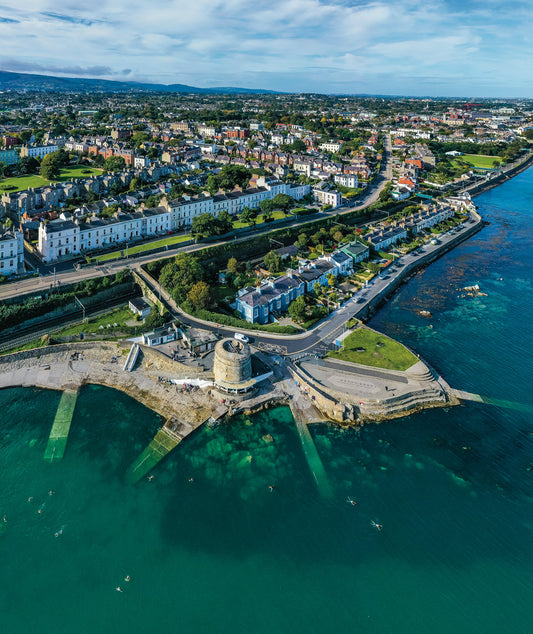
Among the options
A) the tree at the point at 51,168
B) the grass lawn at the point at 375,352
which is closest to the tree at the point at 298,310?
the grass lawn at the point at 375,352

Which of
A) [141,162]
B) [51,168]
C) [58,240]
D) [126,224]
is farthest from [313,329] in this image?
[141,162]

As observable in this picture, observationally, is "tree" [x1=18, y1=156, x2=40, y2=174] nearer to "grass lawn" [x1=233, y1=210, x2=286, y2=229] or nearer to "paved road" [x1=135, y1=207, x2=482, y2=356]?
"grass lawn" [x1=233, y1=210, x2=286, y2=229]

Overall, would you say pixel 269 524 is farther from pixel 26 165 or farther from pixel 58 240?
pixel 26 165

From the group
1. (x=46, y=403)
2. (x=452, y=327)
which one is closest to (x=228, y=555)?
(x=46, y=403)

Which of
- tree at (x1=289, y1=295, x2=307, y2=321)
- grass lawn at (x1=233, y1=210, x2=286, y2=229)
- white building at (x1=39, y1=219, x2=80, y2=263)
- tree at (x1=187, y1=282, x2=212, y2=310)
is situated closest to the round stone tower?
tree at (x1=187, y1=282, x2=212, y2=310)

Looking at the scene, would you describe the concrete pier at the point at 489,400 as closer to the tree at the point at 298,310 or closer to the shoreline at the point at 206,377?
the shoreline at the point at 206,377

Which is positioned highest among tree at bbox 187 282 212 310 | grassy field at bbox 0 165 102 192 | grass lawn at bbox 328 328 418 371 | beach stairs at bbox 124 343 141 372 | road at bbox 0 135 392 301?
tree at bbox 187 282 212 310
